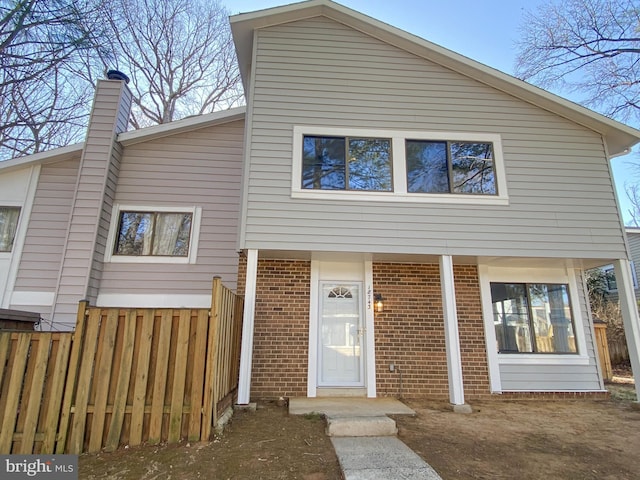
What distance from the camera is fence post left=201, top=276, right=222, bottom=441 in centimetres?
376

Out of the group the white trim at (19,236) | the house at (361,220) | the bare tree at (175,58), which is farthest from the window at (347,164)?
the bare tree at (175,58)

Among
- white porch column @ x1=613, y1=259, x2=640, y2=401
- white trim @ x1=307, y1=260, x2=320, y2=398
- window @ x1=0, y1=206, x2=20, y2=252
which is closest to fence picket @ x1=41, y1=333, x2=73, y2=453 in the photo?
white trim @ x1=307, y1=260, x2=320, y2=398

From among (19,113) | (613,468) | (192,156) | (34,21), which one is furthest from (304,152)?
(19,113)

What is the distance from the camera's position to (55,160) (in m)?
A: 7.18

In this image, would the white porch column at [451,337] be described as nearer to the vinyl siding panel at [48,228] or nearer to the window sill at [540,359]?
the window sill at [540,359]

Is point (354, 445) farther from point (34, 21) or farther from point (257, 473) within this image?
point (34, 21)

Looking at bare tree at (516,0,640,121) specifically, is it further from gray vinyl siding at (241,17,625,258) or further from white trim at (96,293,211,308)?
white trim at (96,293,211,308)

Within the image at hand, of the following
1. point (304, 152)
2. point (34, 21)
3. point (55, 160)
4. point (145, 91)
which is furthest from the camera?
point (145, 91)

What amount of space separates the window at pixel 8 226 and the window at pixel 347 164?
19.9ft

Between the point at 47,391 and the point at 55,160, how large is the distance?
18.3ft

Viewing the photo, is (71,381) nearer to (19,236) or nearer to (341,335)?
(341,335)

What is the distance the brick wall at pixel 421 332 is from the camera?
6445 millimetres

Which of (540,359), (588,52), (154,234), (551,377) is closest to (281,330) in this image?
(154,234)

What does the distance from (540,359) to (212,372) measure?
637 centimetres
